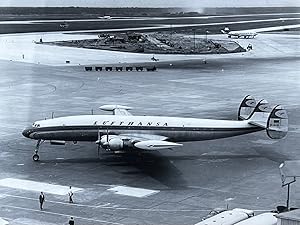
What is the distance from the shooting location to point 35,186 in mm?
53062

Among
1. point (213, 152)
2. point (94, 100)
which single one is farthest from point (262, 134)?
point (94, 100)

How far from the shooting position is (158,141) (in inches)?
2244

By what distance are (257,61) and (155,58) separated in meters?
24.7

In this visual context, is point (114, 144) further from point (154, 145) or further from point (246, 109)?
point (246, 109)

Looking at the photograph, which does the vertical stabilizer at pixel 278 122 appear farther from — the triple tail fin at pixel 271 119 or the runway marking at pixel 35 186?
the runway marking at pixel 35 186

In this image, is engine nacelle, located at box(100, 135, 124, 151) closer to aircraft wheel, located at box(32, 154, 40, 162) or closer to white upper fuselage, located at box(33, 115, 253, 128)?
white upper fuselage, located at box(33, 115, 253, 128)

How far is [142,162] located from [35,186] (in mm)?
12139

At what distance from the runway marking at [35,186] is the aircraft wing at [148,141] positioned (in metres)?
7.55

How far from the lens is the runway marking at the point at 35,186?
51969 mm

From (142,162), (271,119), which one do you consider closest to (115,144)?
(142,162)

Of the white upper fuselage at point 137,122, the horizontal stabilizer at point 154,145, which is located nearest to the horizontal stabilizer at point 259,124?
the white upper fuselage at point 137,122

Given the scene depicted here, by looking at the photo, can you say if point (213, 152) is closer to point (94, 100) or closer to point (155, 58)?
point (94, 100)

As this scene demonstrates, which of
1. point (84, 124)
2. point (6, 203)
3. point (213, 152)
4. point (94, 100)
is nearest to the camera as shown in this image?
point (6, 203)

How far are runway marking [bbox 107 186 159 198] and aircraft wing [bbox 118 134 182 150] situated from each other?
4.82 metres
